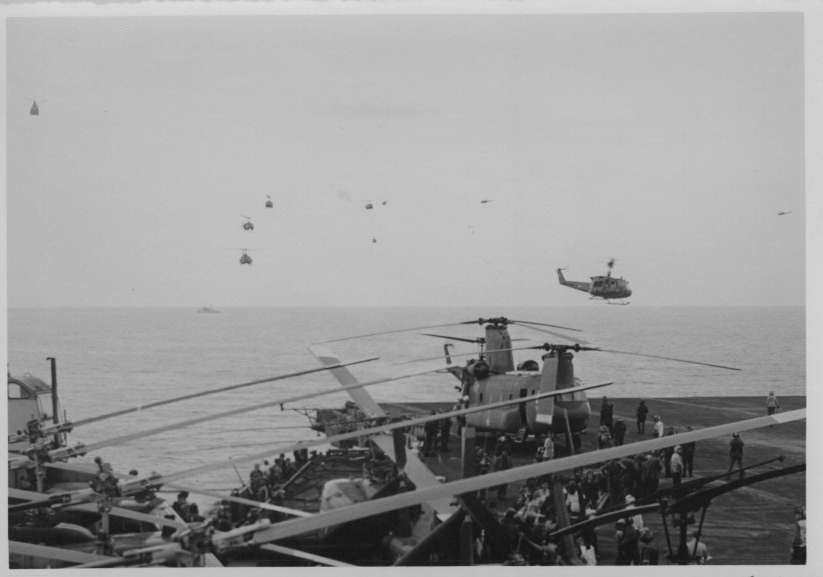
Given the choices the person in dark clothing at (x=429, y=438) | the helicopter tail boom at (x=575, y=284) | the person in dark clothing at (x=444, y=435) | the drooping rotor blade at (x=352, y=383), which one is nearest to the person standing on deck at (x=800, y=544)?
the drooping rotor blade at (x=352, y=383)

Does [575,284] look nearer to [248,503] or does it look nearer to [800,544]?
[800,544]

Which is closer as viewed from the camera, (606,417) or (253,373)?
(606,417)

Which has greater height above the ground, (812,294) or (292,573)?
(812,294)

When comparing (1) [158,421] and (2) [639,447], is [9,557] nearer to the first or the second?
(2) [639,447]

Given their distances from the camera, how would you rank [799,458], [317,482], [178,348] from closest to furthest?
[317,482] < [799,458] < [178,348]

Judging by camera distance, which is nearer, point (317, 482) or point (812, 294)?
point (812, 294)

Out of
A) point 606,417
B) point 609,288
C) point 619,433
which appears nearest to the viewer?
point 619,433

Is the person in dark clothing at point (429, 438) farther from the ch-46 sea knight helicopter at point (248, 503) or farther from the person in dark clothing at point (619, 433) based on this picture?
the ch-46 sea knight helicopter at point (248, 503)

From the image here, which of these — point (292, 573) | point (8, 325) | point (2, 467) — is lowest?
point (292, 573)

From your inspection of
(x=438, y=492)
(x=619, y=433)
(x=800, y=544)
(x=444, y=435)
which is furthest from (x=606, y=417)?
(x=438, y=492)

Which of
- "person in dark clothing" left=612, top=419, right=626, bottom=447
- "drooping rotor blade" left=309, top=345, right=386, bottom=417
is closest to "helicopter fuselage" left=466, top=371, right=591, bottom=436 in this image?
"person in dark clothing" left=612, top=419, right=626, bottom=447

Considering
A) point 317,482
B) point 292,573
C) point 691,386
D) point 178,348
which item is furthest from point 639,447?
point 178,348
